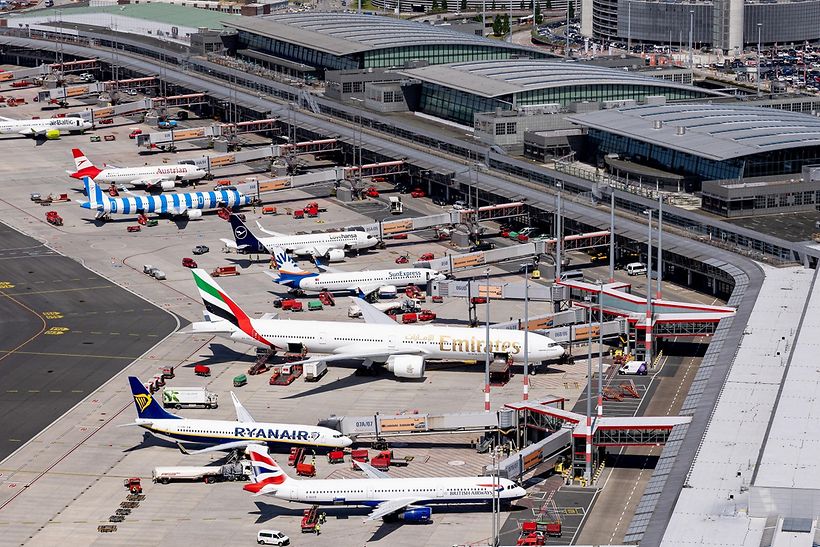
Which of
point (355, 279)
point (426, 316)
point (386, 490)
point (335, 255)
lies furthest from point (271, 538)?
point (335, 255)

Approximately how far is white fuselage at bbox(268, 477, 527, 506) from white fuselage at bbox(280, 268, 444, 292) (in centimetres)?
5971

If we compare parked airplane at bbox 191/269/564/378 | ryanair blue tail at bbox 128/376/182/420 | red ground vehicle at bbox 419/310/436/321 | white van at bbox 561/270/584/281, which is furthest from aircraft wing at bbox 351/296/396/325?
ryanair blue tail at bbox 128/376/182/420

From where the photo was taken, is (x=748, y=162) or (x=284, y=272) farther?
(x=748, y=162)

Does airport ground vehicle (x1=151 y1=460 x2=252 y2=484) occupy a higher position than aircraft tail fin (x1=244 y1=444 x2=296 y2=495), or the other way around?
aircraft tail fin (x1=244 y1=444 x2=296 y2=495)

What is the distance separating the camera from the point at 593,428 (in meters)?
125

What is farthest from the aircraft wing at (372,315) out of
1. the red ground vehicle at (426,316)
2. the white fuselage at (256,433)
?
the white fuselage at (256,433)

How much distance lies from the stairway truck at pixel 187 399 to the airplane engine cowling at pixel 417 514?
3118 centimetres

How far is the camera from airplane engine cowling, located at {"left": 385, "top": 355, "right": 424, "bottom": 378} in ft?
484

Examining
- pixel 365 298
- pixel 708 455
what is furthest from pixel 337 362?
pixel 708 455

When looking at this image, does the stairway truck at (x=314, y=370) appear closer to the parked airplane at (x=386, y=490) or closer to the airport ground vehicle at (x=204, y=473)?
the airport ground vehicle at (x=204, y=473)

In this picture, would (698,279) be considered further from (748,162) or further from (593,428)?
(593,428)

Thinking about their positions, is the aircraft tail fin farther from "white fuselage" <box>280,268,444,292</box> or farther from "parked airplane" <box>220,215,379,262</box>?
"parked airplane" <box>220,215,379,262</box>

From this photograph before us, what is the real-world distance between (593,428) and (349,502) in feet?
69.4

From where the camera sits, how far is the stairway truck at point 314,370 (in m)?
149
